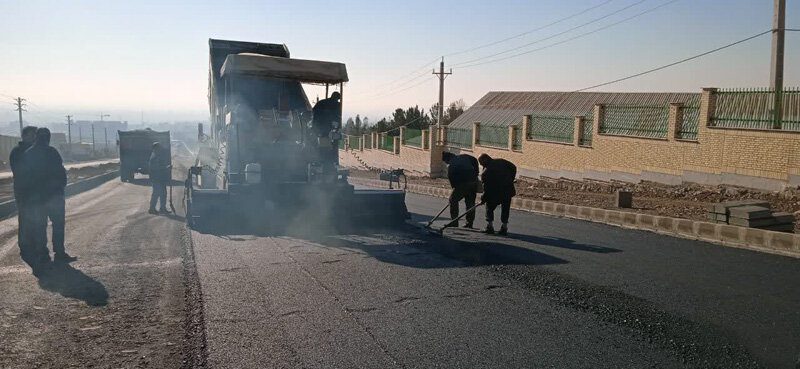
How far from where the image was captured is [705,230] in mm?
10336

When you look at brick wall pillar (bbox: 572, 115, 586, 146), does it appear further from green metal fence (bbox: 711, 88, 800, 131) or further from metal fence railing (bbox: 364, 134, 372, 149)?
metal fence railing (bbox: 364, 134, 372, 149)

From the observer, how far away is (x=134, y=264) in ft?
Answer: 26.0

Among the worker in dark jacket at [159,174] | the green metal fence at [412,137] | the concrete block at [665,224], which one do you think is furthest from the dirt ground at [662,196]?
the green metal fence at [412,137]

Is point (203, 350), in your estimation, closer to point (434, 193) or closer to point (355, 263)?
point (355, 263)

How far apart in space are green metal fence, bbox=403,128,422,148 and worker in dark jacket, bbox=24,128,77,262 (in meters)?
30.8

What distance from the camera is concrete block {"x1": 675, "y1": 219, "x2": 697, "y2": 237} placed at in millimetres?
10586

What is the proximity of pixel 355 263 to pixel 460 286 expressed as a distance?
169 centimetres

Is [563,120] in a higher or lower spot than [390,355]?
higher

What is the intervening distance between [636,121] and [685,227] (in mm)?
10361

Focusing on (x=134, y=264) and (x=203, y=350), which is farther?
(x=134, y=264)

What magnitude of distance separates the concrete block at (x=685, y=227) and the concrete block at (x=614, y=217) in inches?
61.0

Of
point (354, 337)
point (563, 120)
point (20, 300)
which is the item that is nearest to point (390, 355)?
point (354, 337)

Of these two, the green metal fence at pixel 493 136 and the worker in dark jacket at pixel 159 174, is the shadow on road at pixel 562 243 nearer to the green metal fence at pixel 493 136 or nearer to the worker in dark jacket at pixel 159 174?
the worker in dark jacket at pixel 159 174

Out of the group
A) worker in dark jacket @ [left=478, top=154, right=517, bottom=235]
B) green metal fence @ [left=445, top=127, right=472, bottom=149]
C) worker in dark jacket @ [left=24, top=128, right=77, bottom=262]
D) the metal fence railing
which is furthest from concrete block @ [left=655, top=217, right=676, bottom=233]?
the metal fence railing
